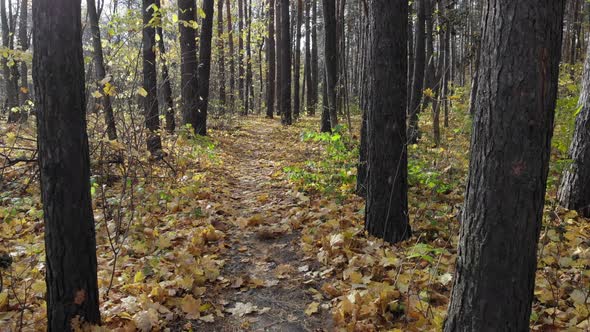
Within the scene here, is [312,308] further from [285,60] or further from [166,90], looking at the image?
[285,60]

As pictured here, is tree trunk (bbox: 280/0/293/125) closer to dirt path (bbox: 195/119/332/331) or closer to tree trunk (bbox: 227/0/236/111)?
tree trunk (bbox: 227/0/236/111)

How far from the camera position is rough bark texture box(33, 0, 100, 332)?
2.56 metres

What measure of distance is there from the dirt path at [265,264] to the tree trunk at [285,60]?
30.9 ft

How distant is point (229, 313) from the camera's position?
3600 millimetres

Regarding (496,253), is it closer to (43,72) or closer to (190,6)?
(43,72)

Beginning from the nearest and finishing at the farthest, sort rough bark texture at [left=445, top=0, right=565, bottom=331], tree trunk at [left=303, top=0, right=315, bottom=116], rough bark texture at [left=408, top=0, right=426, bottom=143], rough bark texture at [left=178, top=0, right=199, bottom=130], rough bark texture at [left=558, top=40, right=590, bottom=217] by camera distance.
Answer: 1. rough bark texture at [left=445, top=0, right=565, bottom=331]
2. rough bark texture at [left=558, top=40, right=590, bottom=217]
3. rough bark texture at [left=178, top=0, right=199, bottom=130]
4. rough bark texture at [left=408, top=0, right=426, bottom=143]
5. tree trunk at [left=303, top=0, right=315, bottom=116]

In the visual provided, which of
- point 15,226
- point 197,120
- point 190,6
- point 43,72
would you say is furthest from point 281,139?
point 43,72

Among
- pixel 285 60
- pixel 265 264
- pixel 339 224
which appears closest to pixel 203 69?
pixel 285 60

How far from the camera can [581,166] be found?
5434 mm

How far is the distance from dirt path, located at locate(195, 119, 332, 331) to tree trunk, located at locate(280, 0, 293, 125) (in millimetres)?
9429

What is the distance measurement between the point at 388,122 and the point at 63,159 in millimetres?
3209

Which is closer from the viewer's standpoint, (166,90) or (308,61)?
(166,90)

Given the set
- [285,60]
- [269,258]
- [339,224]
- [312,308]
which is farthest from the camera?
[285,60]

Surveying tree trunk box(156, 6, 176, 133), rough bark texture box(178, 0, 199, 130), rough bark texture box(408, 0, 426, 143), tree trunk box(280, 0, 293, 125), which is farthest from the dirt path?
tree trunk box(280, 0, 293, 125)
